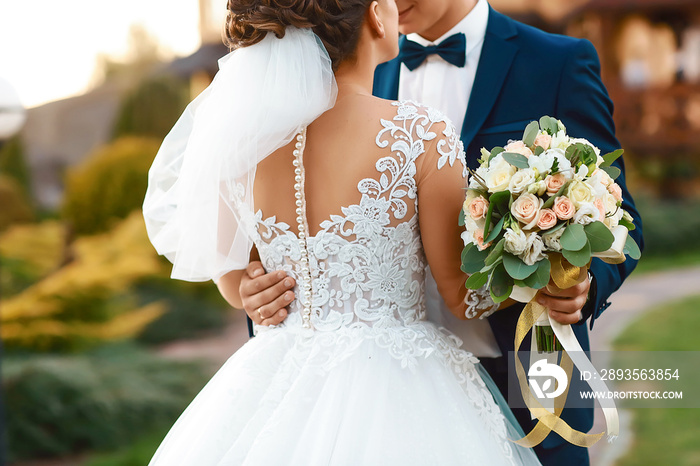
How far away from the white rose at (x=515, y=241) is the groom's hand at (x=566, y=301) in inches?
8.1

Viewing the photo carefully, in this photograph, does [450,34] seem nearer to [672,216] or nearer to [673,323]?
[673,323]

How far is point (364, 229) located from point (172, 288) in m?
6.84

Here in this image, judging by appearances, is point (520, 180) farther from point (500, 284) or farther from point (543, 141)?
point (500, 284)

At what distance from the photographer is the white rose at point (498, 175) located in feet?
6.04

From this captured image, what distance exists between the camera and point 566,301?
1.97 metres

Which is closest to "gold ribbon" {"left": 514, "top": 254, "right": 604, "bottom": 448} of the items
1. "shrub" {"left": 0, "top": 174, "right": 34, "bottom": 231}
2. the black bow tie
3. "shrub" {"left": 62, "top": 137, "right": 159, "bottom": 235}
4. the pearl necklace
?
the pearl necklace

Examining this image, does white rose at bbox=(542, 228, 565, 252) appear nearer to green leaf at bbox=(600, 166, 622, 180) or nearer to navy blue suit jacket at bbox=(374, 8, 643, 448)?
green leaf at bbox=(600, 166, 622, 180)

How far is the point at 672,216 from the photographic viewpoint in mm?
13266

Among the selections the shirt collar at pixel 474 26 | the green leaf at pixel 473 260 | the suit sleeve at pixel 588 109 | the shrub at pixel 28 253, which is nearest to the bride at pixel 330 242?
the green leaf at pixel 473 260

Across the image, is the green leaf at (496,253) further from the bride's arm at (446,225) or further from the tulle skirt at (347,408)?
the tulle skirt at (347,408)

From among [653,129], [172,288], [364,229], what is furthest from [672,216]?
[364,229]

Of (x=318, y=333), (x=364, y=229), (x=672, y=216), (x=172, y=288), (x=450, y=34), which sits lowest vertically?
(x=672, y=216)

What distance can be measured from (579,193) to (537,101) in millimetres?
776

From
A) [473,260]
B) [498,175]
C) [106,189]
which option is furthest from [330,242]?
[106,189]
